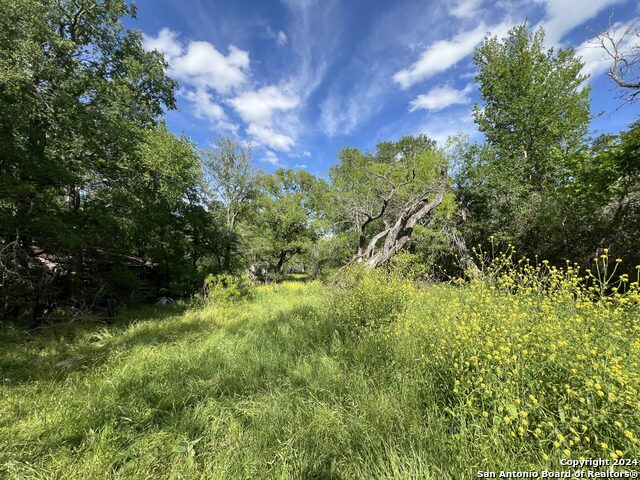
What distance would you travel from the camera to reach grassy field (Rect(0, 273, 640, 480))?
1.72m

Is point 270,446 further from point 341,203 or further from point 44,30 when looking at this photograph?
point 44,30

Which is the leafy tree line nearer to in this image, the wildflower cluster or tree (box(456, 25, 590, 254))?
tree (box(456, 25, 590, 254))

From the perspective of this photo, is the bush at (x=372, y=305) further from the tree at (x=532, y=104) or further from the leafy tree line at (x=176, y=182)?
the tree at (x=532, y=104)

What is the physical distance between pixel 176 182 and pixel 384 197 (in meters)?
8.10

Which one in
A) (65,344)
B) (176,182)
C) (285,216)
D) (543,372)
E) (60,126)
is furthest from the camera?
(285,216)

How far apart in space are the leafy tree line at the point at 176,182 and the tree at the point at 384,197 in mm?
101

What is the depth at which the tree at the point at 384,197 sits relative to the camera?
8.60m

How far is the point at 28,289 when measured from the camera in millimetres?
6621

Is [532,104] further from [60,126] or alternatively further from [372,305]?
[60,126]

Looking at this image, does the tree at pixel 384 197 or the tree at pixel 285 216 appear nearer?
the tree at pixel 384 197

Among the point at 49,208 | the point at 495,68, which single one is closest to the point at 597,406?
the point at 49,208

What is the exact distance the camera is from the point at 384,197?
9.64 metres

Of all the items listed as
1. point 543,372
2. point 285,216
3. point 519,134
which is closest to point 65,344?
point 543,372

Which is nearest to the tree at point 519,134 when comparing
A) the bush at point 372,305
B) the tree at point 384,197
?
the tree at point 384,197
